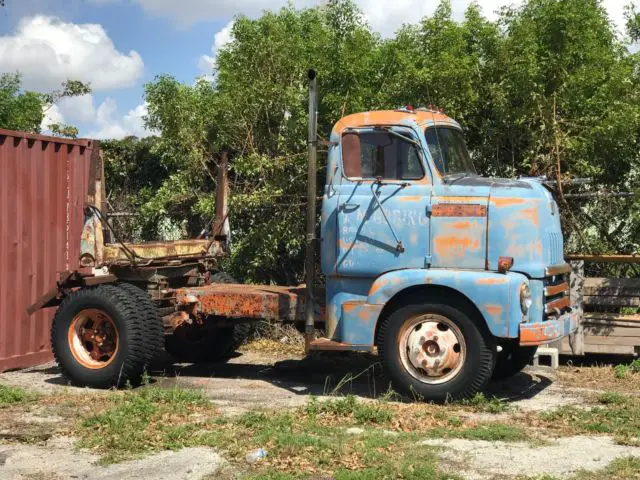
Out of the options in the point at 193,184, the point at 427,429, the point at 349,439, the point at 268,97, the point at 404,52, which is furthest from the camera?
the point at 193,184

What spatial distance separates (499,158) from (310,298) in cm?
398

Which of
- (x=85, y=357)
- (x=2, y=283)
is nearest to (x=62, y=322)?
(x=85, y=357)

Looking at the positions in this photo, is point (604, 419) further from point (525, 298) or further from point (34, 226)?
point (34, 226)

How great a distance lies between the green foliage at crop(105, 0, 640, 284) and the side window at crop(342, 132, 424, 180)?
1.85 metres

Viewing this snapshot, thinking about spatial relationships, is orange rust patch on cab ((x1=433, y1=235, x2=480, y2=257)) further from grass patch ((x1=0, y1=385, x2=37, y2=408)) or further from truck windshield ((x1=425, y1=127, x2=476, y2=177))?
grass patch ((x1=0, y1=385, x2=37, y2=408))

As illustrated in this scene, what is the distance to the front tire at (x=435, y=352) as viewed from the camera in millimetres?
8273

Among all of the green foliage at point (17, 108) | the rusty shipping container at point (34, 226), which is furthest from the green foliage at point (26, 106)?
the rusty shipping container at point (34, 226)

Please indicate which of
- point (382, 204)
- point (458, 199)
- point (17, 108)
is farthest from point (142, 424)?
point (17, 108)

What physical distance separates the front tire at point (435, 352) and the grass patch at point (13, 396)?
3541 millimetres

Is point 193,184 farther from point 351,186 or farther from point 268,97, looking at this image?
point 351,186

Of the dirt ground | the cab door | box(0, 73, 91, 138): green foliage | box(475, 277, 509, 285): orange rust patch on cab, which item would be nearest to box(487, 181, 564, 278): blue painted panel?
box(475, 277, 509, 285): orange rust patch on cab

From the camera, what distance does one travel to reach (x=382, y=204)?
8.70 meters

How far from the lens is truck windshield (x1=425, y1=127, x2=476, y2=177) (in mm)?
8828

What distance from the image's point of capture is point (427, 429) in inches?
292
